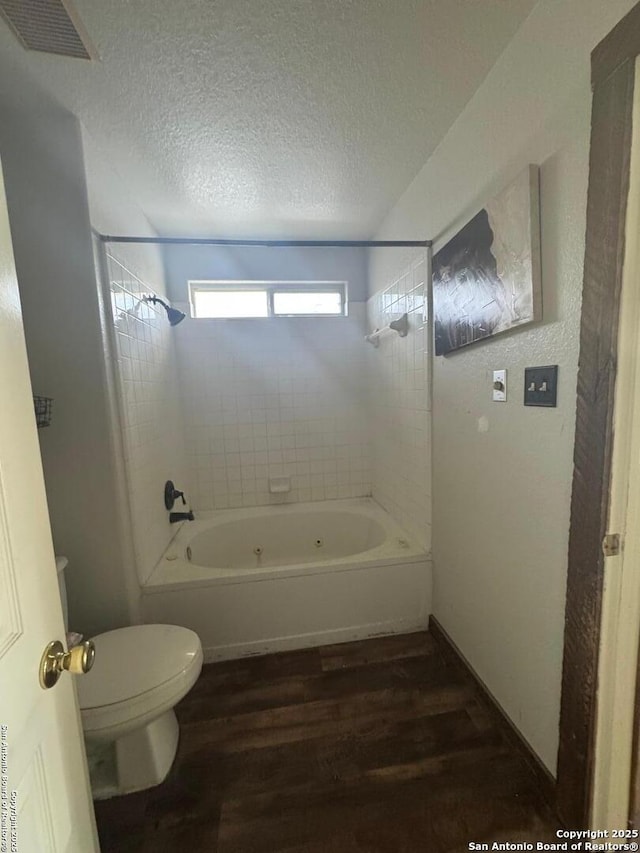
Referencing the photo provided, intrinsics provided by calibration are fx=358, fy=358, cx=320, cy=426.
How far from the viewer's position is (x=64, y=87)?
Result: 120 centimetres

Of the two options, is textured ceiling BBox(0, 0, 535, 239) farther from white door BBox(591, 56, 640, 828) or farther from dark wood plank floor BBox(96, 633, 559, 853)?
dark wood plank floor BBox(96, 633, 559, 853)

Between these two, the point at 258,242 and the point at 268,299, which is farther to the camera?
the point at 268,299

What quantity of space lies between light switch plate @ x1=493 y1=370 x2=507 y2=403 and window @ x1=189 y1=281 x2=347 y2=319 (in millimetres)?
1682

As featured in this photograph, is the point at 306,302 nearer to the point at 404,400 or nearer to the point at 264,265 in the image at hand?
the point at 264,265

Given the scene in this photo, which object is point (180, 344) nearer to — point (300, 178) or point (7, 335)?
point (300, 178)

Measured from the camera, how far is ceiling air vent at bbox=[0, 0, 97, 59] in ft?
3.00

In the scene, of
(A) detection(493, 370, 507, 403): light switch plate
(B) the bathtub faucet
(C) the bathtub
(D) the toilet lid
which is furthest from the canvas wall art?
(B) the bathtub faucet

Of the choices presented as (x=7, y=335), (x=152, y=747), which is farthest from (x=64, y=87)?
(x=152, y=747)

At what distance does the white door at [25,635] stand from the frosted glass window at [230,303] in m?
2.18

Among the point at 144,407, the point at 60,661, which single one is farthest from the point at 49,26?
the point at 60,661

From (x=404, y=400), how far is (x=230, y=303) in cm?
153

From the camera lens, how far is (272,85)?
1.19 metres

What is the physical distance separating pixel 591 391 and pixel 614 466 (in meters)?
0.18

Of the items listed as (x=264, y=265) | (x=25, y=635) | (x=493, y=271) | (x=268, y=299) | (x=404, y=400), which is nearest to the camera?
(x=25, y=635)
